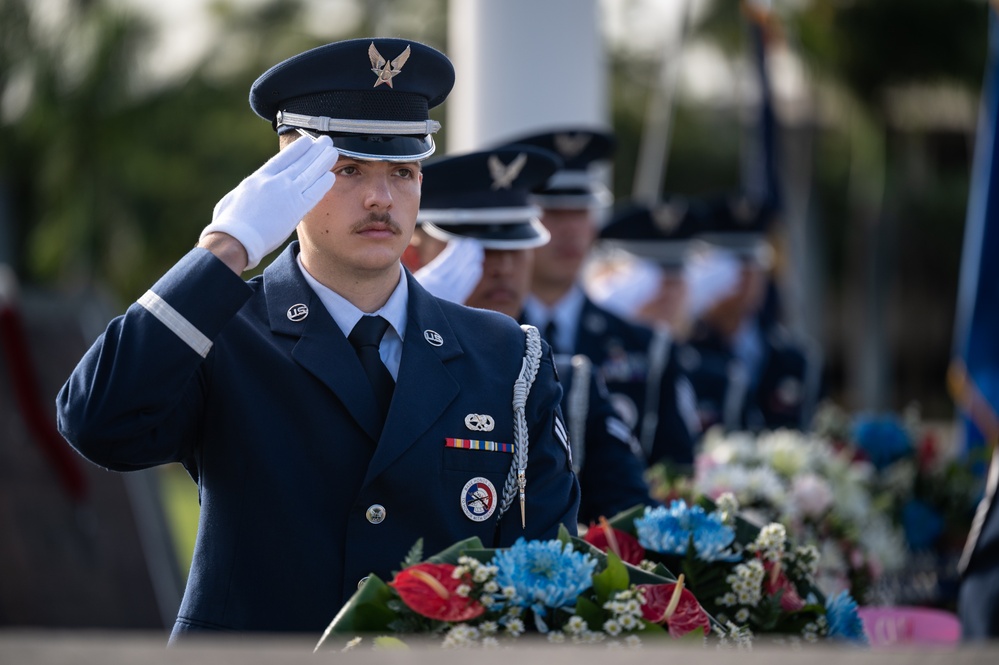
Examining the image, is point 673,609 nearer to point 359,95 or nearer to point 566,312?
point 359,95

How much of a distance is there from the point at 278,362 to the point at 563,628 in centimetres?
79

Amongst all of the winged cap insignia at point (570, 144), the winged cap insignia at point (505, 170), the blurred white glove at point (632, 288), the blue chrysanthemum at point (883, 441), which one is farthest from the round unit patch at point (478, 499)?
the blurred white glove at point (632, 288)

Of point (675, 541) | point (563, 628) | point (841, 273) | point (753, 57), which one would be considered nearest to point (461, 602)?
point (563, 628)

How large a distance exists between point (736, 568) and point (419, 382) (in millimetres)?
843

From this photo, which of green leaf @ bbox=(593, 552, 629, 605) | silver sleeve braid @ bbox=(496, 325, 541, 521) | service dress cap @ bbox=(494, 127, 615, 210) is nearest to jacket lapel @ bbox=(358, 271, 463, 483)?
silver sleeve braid @ bbox=(496, 325, 541, 521)

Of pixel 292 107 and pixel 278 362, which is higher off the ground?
pixel 292 107

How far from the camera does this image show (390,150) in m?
2.97

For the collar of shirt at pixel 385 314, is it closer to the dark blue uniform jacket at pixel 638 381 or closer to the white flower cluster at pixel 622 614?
the white flower cluster at pixel 622 614

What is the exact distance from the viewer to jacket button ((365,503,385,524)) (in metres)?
2.79

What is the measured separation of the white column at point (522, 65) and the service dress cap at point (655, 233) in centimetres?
102

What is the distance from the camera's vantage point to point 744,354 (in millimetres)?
8680

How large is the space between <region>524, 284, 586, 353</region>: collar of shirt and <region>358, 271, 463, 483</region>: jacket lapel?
235cm

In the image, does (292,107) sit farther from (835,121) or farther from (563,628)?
(835,121)

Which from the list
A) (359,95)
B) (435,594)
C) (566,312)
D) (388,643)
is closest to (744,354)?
(566,312)
